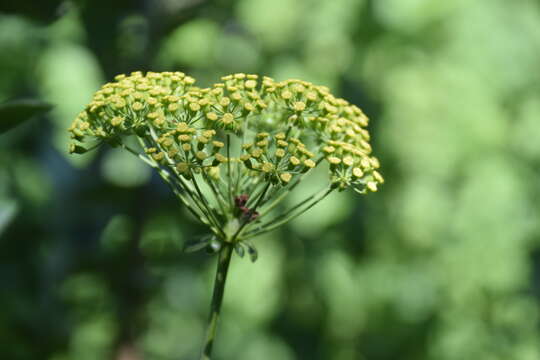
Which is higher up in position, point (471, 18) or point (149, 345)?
point (471, 18)

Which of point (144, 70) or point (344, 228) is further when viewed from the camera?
point (344, 228)

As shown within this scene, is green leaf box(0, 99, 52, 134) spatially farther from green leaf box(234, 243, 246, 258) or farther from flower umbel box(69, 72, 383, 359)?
green leaf box(234, 243, 246, 258)

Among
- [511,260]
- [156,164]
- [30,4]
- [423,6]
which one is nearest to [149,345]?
[511,260]

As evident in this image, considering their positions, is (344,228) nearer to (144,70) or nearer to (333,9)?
(333,9)

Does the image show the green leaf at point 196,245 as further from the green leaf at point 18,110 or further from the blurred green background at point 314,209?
the blurred green background at point 314,209

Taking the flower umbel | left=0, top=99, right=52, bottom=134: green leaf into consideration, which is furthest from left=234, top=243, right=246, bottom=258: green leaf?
left=0, top=99, right=52, bottom=134: green leaf

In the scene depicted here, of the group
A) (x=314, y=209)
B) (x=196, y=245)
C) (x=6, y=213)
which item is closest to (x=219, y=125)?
(x=196, y=245)

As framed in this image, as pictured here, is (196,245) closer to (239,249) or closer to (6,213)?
(239,249)
